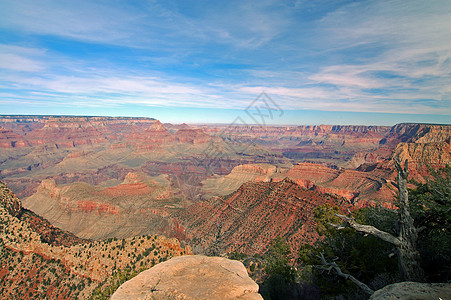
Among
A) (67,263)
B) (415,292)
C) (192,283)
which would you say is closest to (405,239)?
(415,292)

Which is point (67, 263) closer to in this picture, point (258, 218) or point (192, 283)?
point (192, 283)

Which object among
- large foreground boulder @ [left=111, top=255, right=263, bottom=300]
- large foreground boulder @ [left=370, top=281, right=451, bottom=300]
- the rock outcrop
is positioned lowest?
the rock outcrop

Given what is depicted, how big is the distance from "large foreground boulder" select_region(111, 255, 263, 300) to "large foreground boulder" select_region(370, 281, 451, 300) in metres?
4.96

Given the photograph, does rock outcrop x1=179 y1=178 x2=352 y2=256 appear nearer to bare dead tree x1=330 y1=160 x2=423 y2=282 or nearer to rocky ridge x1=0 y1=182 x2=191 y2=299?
rocky ridge x1=0 y1=182 x2=191 y2=299

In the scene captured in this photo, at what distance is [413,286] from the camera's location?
9.16 m

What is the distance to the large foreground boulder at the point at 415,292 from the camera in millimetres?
8382

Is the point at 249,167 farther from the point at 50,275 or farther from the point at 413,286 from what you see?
the point at 413,286

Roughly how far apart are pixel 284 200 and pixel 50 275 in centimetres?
4753

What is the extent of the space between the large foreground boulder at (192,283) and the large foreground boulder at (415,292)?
16.3 ft

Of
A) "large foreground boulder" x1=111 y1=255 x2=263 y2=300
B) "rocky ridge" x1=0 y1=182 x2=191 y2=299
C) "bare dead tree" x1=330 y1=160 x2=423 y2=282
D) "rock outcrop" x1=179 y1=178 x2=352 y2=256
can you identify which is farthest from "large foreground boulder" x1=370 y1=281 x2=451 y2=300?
"rock outcrop" x1=179 y1=178 x2=352 y2=256

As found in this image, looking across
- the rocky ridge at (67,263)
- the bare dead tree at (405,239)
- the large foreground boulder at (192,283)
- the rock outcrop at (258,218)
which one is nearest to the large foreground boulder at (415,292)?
the bare dead tree at (405,239)

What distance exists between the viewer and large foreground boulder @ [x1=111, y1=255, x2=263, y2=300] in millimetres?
10336

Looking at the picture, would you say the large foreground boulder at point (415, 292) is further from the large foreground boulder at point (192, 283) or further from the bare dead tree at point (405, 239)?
the large foreground boulder at point (192, 283)

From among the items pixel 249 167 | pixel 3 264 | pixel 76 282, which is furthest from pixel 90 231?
pixel 249 167
